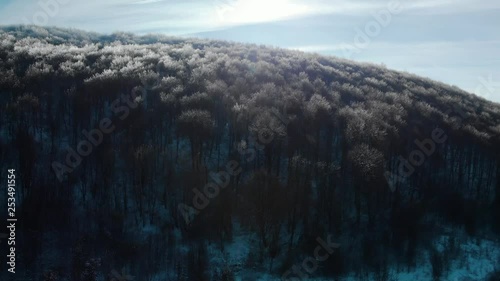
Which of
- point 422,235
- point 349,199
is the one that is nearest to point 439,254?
point 422,235

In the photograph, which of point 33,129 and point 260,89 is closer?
point 33,129

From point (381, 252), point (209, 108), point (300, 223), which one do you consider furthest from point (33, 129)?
point (381, 252)

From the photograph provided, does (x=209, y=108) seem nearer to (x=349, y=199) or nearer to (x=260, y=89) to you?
(x=260, y=89)

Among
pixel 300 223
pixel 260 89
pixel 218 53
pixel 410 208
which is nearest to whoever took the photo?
pixel 300 223

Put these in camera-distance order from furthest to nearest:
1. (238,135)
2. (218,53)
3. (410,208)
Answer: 1. (218,53)
2. (238,135)
3. (410,208)

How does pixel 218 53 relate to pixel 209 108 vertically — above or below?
above

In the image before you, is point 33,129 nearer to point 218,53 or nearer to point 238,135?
point 238,135

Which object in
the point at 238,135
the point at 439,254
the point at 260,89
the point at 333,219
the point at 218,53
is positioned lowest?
the point at 439,254
